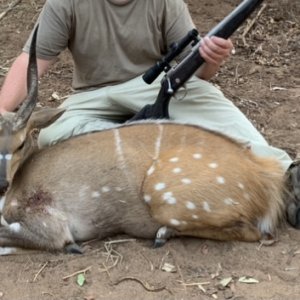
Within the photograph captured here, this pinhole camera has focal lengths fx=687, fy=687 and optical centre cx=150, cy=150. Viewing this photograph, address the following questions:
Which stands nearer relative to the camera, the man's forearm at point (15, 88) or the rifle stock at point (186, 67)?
the rifle stock at point (186, 67)

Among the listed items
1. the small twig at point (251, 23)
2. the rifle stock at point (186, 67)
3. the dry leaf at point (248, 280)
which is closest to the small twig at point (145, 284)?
the dry leaf at point (248, 280)

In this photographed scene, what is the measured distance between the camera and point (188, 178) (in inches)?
158

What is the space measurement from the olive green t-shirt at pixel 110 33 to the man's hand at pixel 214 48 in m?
0.59

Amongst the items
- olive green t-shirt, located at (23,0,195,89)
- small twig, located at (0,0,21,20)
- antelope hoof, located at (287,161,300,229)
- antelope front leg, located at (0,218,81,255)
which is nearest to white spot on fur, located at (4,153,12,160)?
antelope front leg, located at (0,218,81,255)

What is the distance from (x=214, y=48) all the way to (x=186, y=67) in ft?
0.83

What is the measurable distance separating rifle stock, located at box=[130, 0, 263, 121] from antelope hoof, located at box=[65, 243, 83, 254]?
1065mm

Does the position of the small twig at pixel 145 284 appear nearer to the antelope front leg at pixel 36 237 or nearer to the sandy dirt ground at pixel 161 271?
the sandy dirt ground at pixel 161 271

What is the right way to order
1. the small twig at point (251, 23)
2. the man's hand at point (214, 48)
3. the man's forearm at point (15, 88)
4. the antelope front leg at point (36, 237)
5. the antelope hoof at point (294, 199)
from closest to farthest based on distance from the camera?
1. the antelope front leg at point (36, 237)
2. the antelope hoof at point (294, 199)
3. the man's hand at point (214, 48)
4. the man's forearm at point (15, 88)
5. the small twig at point (251, 23)

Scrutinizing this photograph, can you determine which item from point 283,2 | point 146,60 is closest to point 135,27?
point 146,60

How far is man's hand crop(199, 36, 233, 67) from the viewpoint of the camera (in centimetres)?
433

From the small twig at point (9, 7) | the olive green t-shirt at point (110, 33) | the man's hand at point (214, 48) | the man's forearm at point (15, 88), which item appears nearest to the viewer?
the man's hand at point (214, 48)

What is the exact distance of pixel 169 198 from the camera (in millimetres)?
3988

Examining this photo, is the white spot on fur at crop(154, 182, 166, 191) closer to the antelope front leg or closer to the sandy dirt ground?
the sandy dirt ground

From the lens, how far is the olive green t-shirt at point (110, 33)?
474 centimetres
